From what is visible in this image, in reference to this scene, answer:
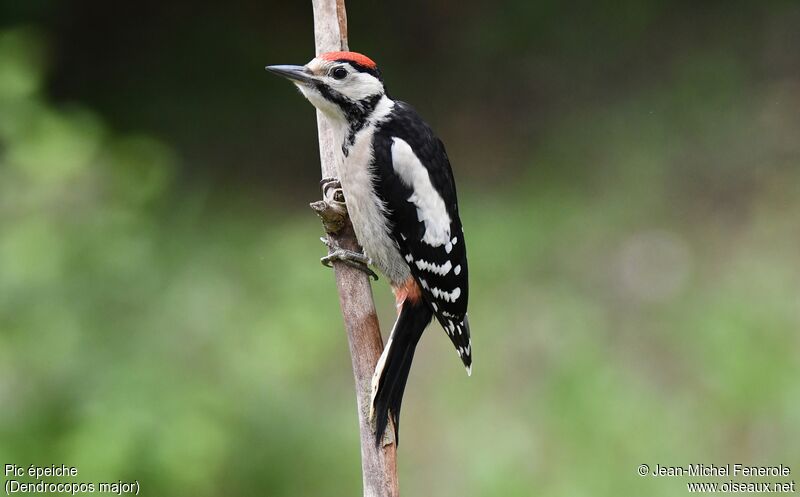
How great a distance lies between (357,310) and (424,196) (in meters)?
0.37

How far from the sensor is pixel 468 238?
4543 millimetres

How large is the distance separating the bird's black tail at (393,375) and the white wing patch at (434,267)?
14 cm

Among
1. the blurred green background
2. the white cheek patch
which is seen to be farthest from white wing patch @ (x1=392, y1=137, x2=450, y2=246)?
the blurred green background

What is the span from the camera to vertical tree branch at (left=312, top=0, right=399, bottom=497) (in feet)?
6.63

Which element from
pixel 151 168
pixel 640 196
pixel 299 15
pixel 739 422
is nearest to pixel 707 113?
pixel 640 196

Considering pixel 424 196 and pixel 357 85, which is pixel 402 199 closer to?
pixel 424 196

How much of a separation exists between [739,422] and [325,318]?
1621 mm

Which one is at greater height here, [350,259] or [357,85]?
[357,85]

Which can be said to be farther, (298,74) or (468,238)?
(468,238)

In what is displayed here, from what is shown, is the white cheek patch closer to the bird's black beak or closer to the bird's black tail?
the bird's black beak

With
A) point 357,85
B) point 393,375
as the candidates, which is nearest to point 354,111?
point 357,85

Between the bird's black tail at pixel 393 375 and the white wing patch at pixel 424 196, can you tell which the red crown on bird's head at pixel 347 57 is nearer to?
the white wing patch at pixel 424 196

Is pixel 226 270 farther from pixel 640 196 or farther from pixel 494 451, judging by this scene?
pixel 640 196

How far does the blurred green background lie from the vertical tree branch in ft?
3.01
